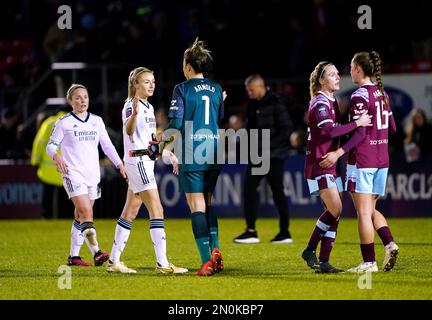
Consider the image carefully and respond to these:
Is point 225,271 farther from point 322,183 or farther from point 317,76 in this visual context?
point 317,76

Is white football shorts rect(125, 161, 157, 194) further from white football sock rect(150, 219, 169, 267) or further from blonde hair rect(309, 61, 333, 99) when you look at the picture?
blonde hair rect(309, 61, 333, 99)

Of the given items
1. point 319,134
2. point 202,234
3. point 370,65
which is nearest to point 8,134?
point 202,234

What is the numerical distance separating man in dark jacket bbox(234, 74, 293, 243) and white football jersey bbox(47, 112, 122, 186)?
3717 millimetres

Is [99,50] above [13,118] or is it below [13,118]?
above

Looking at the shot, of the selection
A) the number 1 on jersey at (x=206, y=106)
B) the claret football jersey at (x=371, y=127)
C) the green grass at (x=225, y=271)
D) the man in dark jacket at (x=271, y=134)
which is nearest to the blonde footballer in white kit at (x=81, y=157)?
the green grass at (x=225, y=271)

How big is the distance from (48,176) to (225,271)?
866 cm

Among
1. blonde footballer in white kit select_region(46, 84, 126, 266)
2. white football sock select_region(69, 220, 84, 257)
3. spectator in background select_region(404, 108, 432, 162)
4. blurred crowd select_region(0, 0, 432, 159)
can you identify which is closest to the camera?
blonde footballer in white kit select_region(46, 84, 126, 266)

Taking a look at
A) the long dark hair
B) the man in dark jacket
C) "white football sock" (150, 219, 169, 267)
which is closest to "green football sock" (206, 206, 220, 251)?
"white football sock" (150, 219, 169, 267)

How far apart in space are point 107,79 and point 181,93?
12.6m

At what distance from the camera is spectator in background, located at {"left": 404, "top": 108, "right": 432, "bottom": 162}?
19.0m

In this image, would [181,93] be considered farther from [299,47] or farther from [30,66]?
[30,66]

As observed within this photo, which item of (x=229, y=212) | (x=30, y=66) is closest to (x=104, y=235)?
(x=229, y=212)
